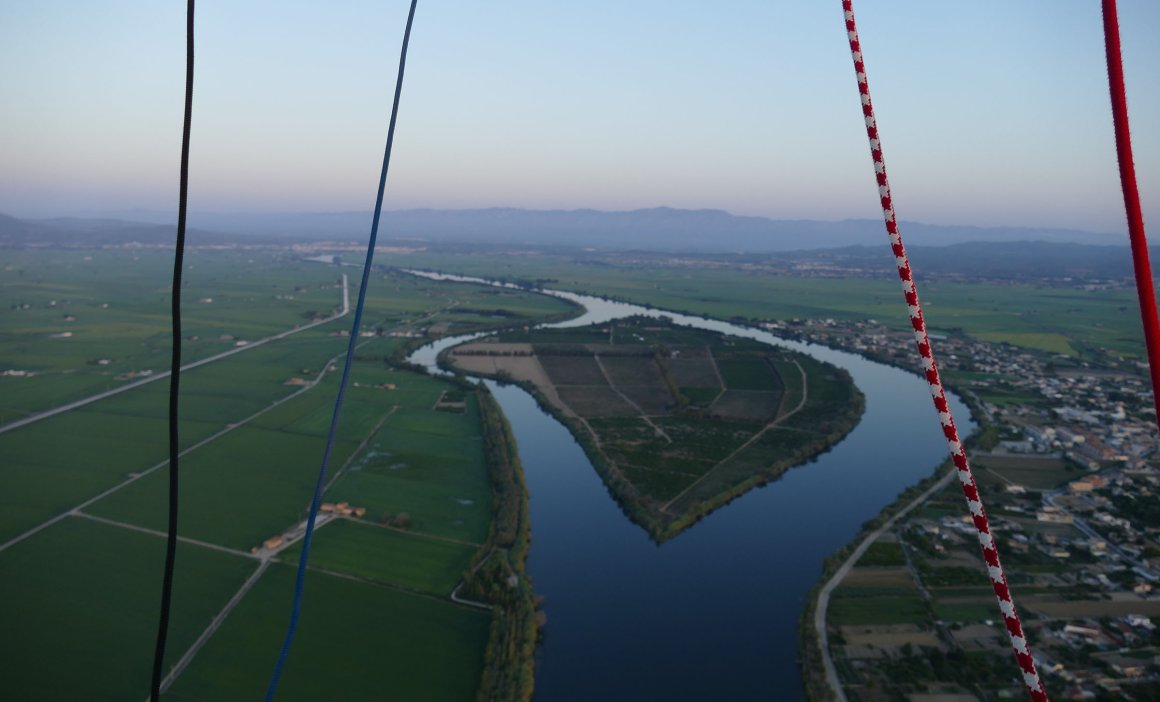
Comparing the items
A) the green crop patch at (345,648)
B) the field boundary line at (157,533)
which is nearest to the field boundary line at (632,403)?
the green crop patch at (345,648)

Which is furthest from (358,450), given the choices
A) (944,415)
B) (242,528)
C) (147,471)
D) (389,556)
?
(944,415)

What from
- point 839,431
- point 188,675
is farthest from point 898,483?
point 188,675

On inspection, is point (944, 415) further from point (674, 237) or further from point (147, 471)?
point (674, 237)

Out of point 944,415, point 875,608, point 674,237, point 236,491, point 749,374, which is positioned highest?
point 944,415

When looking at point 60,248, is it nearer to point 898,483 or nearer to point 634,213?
point 898,483

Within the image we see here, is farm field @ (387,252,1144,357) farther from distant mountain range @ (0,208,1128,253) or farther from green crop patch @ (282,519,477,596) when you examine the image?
distant mountain range @ (0,208,1128,253)
